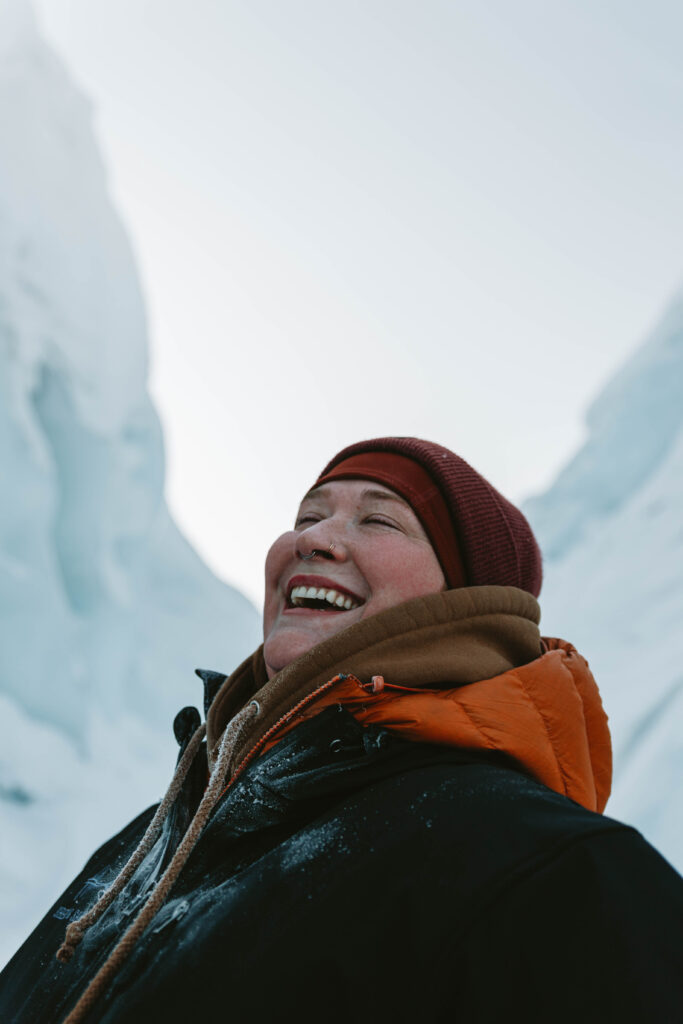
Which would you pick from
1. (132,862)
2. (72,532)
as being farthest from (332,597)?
(72,532)

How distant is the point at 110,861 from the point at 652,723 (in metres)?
4.93

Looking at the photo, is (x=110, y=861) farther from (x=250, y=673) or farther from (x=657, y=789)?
(x=657, y=789)

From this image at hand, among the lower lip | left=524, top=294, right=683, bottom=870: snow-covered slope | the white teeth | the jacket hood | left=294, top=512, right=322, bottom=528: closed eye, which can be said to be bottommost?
the jacket hood

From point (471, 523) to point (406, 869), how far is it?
62 cm

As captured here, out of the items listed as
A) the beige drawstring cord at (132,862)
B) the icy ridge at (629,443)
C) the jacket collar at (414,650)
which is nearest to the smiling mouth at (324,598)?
the jacket collar at (414,650)

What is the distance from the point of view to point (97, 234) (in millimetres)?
9117

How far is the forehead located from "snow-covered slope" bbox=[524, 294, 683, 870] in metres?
3.16

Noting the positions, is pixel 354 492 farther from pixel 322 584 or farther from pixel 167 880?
pixel 167 880

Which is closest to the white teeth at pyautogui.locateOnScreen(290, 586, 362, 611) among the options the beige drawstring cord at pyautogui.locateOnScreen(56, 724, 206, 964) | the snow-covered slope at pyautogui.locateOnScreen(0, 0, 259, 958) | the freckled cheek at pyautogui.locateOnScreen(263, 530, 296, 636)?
the freckled cheek at pyautogui.locateOnScreen(263, 530, 296, 636)

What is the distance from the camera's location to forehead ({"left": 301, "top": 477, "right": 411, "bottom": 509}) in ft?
4.00

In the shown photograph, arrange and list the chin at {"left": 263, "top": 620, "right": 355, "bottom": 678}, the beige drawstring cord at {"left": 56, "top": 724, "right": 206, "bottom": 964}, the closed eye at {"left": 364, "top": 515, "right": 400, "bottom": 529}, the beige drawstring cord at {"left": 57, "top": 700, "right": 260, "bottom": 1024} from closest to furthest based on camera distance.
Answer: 1. the beige drawstring cord at {"left": 57, "top": 700, "right": 260, "bottom": 1024}
2. the beige drawstring cord at {"left": 56, "top": 724, "right": 206, "bottom": 964}
3. the chin at {"left": 263, "top": 620, "right": 355, "bottom": 678}
4. the closed eye at {"left": 364, "top": 515, "right": 400, "bottom": 529}

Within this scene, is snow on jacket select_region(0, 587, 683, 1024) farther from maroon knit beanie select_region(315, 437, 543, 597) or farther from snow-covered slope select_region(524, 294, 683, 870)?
snow-covered slope select_region(524, 294, 683, 870)

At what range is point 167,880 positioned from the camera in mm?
803


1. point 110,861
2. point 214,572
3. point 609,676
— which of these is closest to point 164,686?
point 214,572
